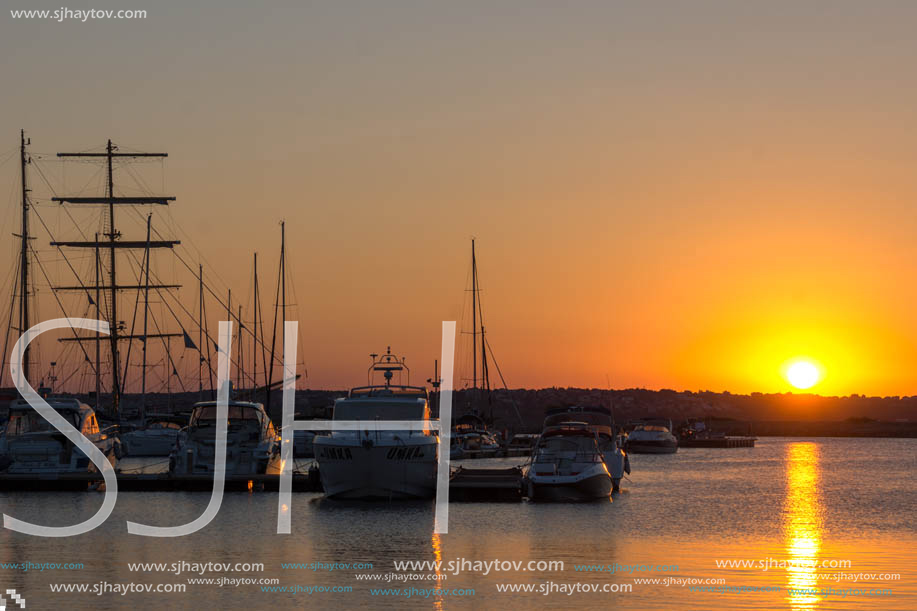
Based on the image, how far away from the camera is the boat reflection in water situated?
23297mm

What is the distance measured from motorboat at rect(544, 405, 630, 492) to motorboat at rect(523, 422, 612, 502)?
9.00 feet

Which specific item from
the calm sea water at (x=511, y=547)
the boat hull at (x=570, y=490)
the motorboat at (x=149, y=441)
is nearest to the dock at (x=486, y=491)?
the boat hull at (x=570, y=490)

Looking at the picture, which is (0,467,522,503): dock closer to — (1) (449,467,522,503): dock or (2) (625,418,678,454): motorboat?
(1) (449,467,522,503): dock

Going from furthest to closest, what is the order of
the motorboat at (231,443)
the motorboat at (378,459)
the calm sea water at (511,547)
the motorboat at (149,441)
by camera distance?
the motorboat at (149,441)
the motorboat at (231,443)
the motorboat at (378,459)
the calm sea water at (511,547)

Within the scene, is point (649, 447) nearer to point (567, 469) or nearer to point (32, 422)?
point (567, 469)

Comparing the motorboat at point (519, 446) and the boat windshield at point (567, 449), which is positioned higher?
the boat windshield at point (567, 449)

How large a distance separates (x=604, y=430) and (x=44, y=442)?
23.6 metres

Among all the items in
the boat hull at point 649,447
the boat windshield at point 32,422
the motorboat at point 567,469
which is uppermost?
the boat windshield at point 32,422

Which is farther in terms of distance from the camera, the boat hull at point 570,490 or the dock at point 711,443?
the dock at point 711,443

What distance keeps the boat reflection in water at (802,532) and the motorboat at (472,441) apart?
19.3 meters

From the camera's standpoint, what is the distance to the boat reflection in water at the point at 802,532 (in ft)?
76.4

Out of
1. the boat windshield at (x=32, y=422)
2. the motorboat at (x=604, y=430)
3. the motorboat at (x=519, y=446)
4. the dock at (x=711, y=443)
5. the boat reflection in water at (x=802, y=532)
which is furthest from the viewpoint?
the dock at (x=711, y=443)

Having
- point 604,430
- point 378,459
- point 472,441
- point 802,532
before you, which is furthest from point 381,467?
point 472,441

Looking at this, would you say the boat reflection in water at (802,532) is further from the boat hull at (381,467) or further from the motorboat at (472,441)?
the motorboat at (472,441)
